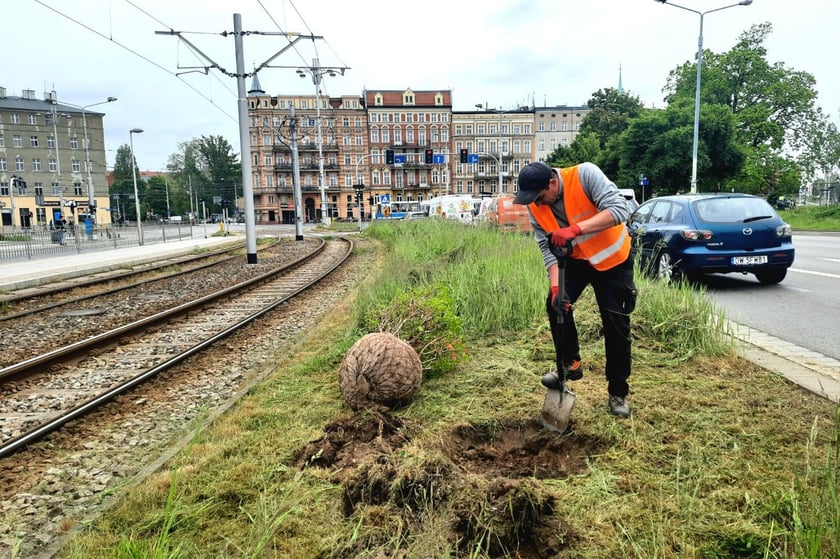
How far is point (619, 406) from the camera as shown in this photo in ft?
11.9

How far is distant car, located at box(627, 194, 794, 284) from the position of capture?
8.57m

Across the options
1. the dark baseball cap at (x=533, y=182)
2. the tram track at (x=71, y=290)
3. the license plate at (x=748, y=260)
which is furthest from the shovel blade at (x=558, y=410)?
the tram track at (x=71, y=290)

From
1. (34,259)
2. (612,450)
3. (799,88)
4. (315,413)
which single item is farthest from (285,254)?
(799,88)

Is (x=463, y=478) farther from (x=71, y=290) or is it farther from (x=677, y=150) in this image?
(x=677, y=150)

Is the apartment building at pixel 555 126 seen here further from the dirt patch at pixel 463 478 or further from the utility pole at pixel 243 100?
the dirt patch at pixel 463 478

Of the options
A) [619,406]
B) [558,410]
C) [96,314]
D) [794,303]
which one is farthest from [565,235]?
[96,314]

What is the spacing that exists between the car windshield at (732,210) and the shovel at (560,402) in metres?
6.43

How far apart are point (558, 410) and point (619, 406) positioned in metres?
0.47

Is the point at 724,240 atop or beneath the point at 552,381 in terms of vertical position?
atop

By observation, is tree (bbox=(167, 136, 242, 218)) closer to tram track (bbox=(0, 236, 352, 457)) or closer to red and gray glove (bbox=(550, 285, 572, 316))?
tram track (bbox=(0, 236, 352, 457))

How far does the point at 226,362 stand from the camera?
6.25 metres

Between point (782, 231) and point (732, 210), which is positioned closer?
point (782, 231)

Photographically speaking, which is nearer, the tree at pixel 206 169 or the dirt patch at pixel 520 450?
the dirt patch at pixel 520 450

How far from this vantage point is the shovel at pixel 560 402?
11.3 feet
